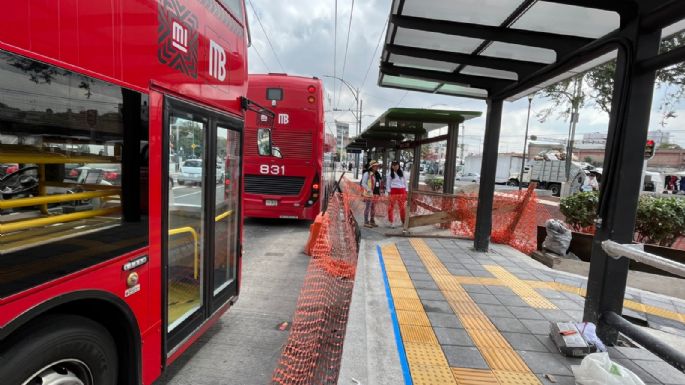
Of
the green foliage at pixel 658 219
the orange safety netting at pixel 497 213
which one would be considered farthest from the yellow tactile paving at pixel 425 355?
the green foliage at pixel 658 219

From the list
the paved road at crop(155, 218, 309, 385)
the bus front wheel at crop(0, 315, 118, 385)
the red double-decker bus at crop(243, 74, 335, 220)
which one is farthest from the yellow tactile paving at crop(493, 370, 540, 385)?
the red double-decker bus at crop(243, 74, 335, 220)

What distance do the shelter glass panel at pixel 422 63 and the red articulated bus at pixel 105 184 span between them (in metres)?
3.34

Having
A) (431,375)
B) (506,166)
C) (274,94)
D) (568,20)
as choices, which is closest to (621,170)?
(568,20)

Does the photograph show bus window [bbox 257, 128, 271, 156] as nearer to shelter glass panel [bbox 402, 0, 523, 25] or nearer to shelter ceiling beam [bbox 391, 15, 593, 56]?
shelter ceiling beam [bbox 391, 15, 593, 56]

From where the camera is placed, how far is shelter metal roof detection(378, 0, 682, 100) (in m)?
3.72

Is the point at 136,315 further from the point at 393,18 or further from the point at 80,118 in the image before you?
the point at 393,18

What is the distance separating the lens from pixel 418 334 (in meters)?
3.53

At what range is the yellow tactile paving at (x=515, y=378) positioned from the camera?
111 inches

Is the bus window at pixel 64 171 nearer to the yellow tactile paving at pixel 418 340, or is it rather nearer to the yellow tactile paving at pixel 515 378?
the yellow tactile paving at pixel 418 340

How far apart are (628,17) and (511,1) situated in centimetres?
109

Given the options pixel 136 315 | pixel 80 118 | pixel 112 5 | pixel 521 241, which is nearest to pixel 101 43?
pixel 112 5

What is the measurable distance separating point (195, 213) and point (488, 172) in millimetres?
5212

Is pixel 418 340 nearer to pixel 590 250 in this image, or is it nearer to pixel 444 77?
pixel 444 77

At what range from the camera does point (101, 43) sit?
79.3 inches
